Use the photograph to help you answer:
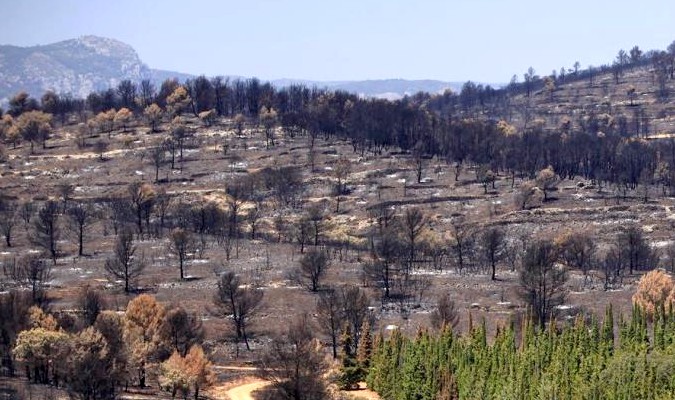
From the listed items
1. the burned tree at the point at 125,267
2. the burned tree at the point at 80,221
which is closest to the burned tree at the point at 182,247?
the burned tree at the point at 125,267

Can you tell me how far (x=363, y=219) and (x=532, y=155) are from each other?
50291mm

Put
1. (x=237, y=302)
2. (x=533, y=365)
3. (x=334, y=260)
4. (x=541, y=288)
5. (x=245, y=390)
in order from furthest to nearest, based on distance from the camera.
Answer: (x=334, y=260), (x=541, y=288), (x=237, y=302), (x=245, y=390), (x=533, y=365)

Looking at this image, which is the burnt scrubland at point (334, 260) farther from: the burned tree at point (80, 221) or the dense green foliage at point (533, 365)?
the burned tree at point (80, 221)

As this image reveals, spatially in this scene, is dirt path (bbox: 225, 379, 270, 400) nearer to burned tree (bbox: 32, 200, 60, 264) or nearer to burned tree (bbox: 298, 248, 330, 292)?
burned tree (bbox: 298, 248, 330, 292)

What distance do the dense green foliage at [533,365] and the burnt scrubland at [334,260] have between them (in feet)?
0.72

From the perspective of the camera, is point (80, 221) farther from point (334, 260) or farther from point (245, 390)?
point (245, 390)

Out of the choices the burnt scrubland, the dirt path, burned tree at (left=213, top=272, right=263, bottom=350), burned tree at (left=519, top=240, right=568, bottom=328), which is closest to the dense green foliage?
the burnt scrubland

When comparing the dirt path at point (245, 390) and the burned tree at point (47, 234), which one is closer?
the dirt path at point (245, 390)

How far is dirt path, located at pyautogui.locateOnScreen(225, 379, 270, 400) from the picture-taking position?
224 ft

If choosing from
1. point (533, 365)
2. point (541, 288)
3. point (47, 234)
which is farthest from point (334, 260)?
point (533, 365)

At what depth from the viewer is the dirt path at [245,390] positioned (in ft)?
224

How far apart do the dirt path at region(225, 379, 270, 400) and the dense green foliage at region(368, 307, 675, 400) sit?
30.8ft

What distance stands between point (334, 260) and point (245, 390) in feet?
152

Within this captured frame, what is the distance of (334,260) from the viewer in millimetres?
115750
